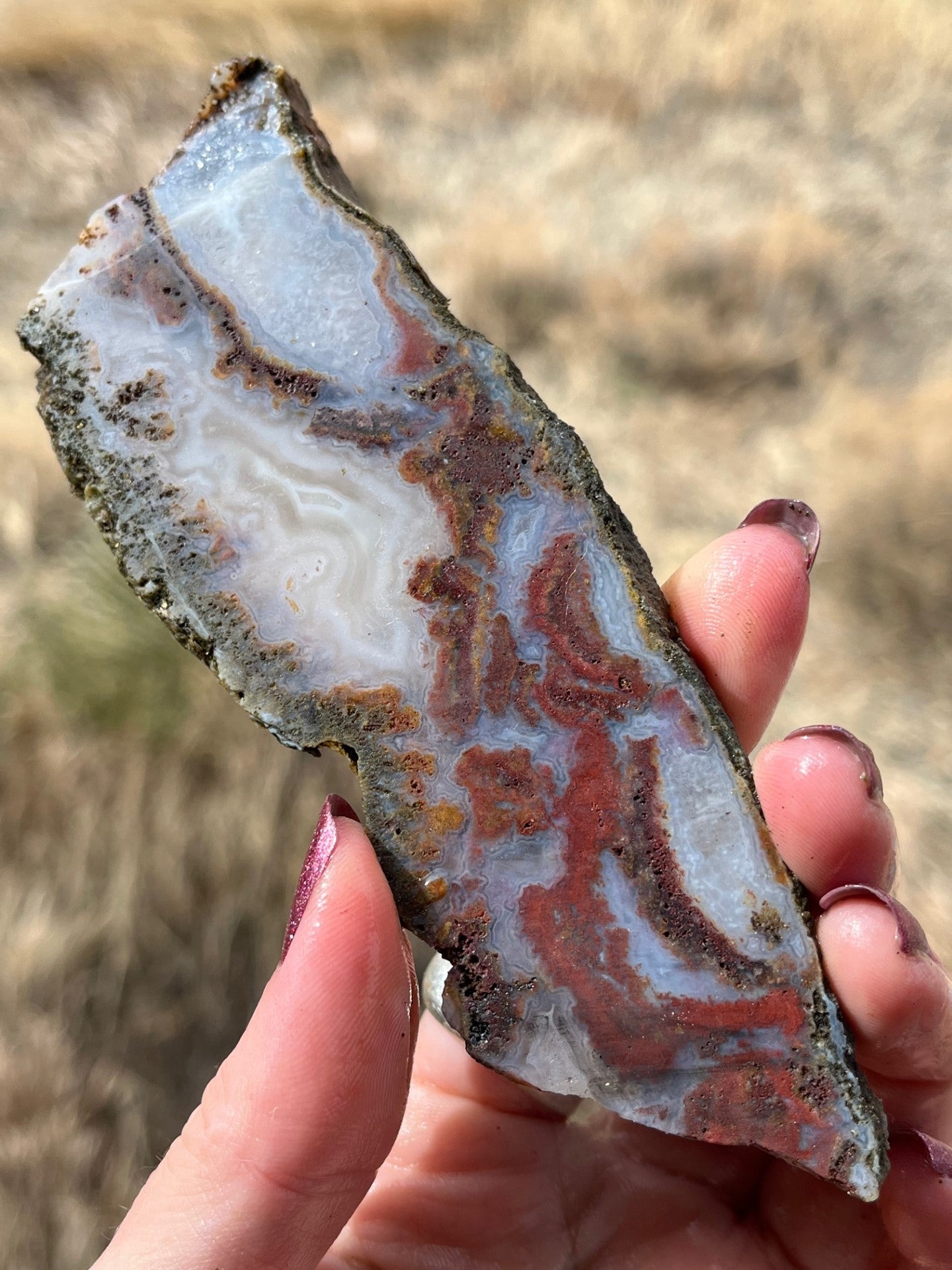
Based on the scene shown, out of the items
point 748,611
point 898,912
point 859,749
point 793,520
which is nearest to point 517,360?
point 793,520

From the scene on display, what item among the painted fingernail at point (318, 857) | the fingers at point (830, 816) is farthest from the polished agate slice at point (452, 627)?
the fingers at point (830, 816)

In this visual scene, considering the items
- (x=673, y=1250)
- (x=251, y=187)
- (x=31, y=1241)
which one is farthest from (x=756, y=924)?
(x=31, y=1241)

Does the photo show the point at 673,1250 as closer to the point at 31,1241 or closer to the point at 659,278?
the point at 31,1241

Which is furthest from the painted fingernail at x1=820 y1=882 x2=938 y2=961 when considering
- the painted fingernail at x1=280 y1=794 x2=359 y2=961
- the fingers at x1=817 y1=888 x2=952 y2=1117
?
the painted fingernail at x1=280 y1=794 x2=359 y2=961

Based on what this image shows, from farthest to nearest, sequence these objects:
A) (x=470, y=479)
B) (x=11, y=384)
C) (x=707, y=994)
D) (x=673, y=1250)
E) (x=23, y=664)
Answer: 1. (x=11, y=384)
2. (x=23, y=664)
3. (x=673, y=1250)
4. (x=470, y=479)
5. (x=707, y=994)

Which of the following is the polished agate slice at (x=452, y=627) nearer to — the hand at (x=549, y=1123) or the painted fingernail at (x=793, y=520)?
the hand at (x=549, y=1123)

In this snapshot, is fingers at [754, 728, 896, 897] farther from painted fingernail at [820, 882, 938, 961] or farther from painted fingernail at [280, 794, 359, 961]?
painted fingernail at [280, 794, 359, 961]

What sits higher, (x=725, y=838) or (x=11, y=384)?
(x=11, y=384)
